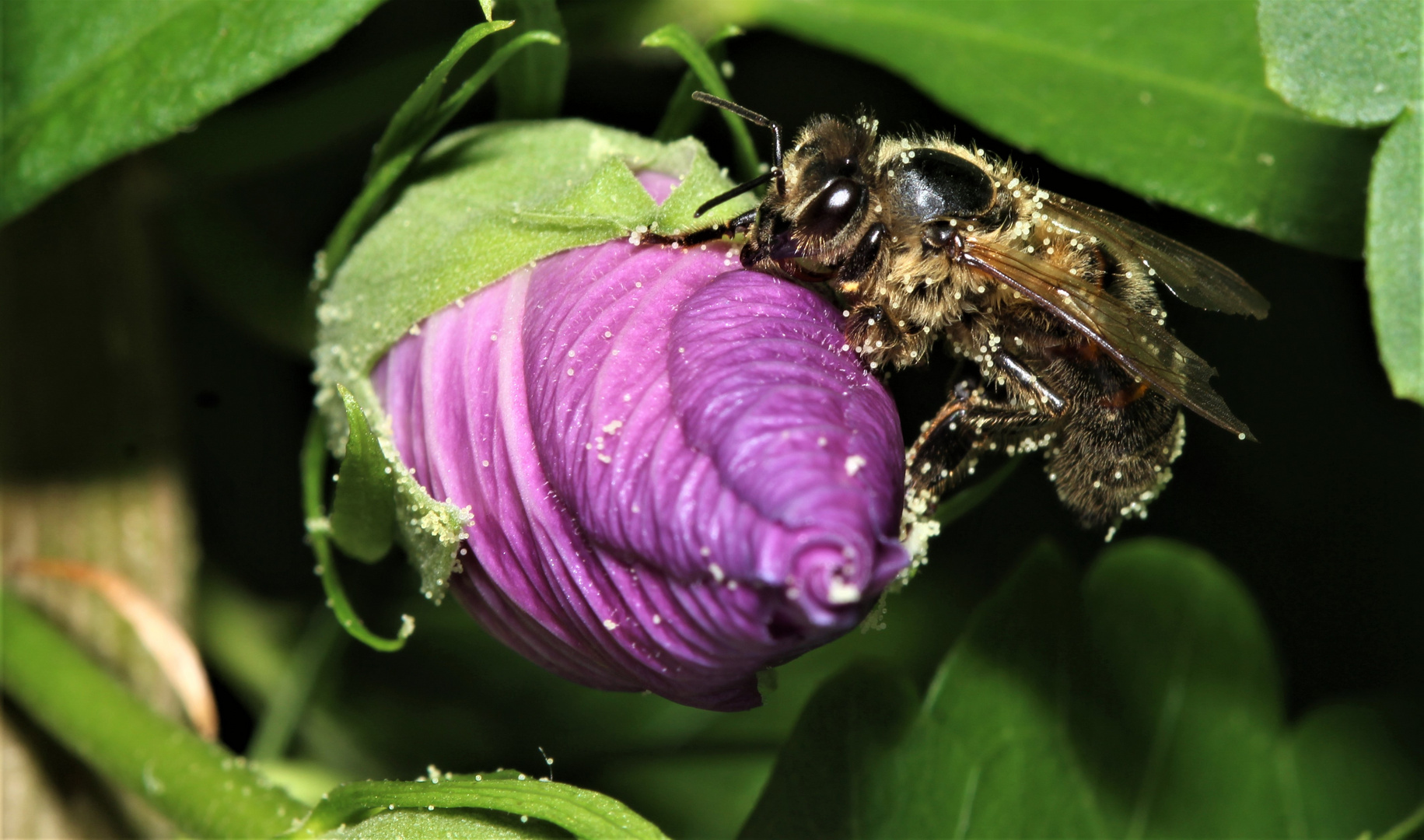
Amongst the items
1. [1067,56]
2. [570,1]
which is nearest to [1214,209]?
[1067,56]

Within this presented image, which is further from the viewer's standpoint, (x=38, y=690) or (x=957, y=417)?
(x=38, y=690)

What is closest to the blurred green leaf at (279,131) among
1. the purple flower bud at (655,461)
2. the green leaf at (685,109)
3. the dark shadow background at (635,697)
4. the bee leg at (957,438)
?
the dark shadow background at (635,697)

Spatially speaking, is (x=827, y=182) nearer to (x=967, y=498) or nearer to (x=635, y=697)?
(x=967, y=498)

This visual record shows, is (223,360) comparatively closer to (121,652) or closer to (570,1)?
(121,652)

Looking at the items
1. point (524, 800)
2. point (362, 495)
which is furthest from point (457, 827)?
point (362, 495)

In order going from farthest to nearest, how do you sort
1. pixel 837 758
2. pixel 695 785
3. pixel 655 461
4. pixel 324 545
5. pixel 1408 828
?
1. pixel 695 785
2. pixel 1408 828
3. pixel 837 758
4. pixel 324 545
5. pixel 655 461

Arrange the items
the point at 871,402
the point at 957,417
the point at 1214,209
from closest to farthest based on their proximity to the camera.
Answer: the point at 871,402, the point at 957,417, the point at 1214,209

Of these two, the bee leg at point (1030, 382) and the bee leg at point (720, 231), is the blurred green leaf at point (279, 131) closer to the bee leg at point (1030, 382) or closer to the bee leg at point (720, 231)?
the bee leg at point (720, 231)
